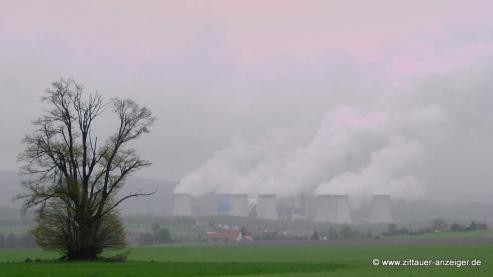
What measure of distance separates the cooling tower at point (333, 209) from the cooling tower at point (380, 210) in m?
2.98

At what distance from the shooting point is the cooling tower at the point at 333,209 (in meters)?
78.9

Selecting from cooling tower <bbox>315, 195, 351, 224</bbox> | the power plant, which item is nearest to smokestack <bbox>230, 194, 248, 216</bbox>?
the power plant

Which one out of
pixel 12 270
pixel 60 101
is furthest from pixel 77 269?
pixel 60 101

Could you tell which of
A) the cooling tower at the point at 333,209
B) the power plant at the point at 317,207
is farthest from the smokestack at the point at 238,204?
the cooling tower at the point at 333,209

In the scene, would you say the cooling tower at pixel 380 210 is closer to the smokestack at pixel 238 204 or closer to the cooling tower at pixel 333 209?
the cooling tower at pixel 333 209

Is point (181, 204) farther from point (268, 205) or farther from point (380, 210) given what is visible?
point (380, 210)

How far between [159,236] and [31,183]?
54.2 m

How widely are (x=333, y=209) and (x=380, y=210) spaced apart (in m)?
5.23

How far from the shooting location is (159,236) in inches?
3145

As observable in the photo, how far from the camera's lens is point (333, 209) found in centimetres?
8031

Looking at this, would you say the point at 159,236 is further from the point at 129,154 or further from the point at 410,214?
the point at 410,214

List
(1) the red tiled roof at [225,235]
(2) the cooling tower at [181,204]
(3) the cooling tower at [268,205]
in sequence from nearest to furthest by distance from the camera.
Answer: (1) the red tiled roof at [225,235], (3) the cooling tower at [268,205], (2) the cooling tower at [181,204]

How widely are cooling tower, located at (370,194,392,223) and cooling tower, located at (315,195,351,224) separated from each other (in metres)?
2.98

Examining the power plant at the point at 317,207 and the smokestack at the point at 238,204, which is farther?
the smokestack at the point at 238,204
